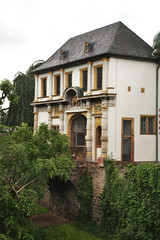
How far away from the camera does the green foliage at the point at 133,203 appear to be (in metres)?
19.6

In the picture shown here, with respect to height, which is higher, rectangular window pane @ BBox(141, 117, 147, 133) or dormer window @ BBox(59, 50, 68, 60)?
dormer window @ BBox(59, 50, 68, 60)

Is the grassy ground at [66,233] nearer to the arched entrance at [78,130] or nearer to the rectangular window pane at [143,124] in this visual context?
the arched entrance at [78,130]

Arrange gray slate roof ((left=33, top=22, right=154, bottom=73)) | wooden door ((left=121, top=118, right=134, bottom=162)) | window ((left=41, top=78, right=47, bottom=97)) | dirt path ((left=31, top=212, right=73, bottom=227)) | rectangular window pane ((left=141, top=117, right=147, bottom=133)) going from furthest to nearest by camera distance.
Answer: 1. window ((left=41, top=78, right=47, bottom=97))
2. dirt path ((left=31, top=212, right=73, bottom=227))
3. rectangular window pane ((left=141, top=117, right=147, bottom=133))
4. gray slate roof ((left=33, top=22, right=154, bottom=73))
5. wooden door ((left=121, top=118, right=134, bottom=162))

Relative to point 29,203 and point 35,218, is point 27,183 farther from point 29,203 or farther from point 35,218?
point 35,218

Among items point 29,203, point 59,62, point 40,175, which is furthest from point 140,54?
point 29,203

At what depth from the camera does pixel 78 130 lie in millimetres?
29812

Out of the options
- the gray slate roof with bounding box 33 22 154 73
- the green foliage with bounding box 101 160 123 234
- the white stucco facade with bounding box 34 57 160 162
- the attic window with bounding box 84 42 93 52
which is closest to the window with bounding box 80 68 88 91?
the white stucco facade with bounding box 34 57 160 162

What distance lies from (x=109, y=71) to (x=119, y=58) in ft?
3.91

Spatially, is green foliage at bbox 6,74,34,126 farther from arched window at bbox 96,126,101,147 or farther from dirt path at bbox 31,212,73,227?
arched window at bbox 96,126,101,147

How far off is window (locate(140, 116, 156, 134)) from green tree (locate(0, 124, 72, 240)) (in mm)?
7905

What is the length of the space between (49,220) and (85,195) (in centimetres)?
429

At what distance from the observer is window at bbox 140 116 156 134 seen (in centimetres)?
2623

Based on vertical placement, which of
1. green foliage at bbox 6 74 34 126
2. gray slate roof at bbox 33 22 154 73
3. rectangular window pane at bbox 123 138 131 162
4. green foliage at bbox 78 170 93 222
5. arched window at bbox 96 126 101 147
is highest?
gray slate roof at bbox 33 22 154 73

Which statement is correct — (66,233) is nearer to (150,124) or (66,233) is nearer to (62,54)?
(150,124)
